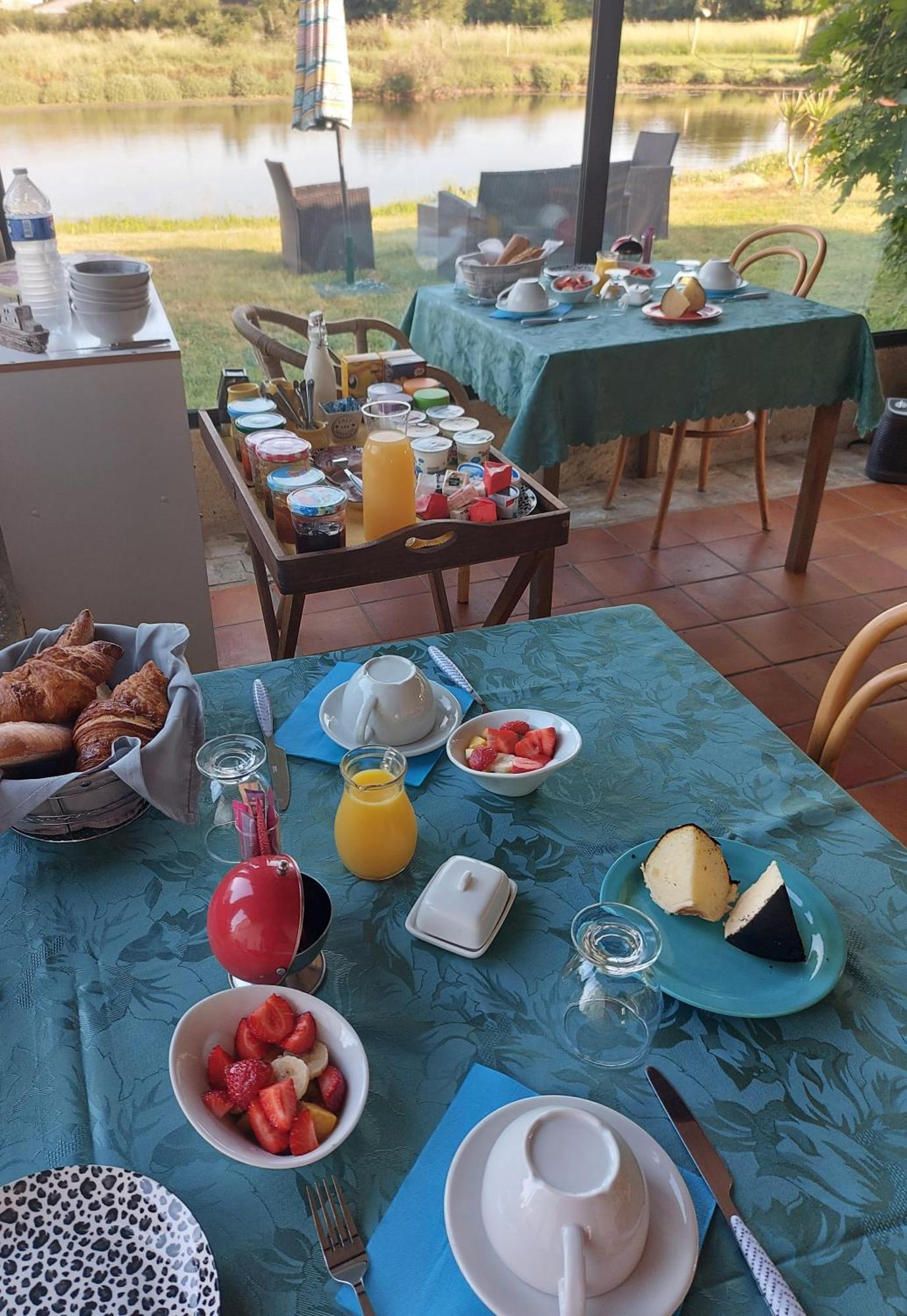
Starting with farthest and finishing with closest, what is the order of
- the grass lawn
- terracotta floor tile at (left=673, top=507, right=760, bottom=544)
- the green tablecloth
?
1. the grass lawn
2. terracotta floor tile at (left=673, top=507, right=760, bottom=544)
3. the green tablecloth

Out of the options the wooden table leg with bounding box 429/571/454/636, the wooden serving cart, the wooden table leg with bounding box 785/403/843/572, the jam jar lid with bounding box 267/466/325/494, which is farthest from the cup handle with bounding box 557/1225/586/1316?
the wooden table leg with bounding box 785/403/843/572

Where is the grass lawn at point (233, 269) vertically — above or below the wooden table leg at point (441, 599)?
above

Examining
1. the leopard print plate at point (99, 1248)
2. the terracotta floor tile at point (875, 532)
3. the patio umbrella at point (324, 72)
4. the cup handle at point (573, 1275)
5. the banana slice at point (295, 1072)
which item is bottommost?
the terracotta floor tile at point (875, 532)

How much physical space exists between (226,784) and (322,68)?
2.64 metres

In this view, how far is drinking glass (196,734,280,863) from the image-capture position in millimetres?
810

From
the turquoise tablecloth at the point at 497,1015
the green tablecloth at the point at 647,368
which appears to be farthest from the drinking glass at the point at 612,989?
the green tablecloth at the point at 647,368

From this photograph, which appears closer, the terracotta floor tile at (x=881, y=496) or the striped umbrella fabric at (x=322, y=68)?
the striped umbrella fabric at (x=322, y=68)

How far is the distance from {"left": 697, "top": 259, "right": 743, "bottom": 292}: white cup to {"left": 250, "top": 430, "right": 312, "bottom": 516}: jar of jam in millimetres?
1483

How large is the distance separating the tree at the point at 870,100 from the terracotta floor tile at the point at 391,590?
219 centimetres

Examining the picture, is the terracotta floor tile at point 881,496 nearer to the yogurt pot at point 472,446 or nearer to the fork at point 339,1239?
the yogurt pot at point 472,446

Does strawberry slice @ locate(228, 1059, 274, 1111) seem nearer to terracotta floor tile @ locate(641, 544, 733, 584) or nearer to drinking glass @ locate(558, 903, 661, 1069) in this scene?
drinking glass @ locate(558, 903, 661, 1069)

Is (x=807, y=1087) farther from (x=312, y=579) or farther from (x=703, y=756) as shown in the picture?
(x=312, y=579)

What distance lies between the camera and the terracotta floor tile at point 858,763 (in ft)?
6.15

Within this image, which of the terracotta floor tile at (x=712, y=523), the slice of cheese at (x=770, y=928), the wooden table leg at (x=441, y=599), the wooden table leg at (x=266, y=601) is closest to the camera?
the slice of cheese at (x=770, y=928)
